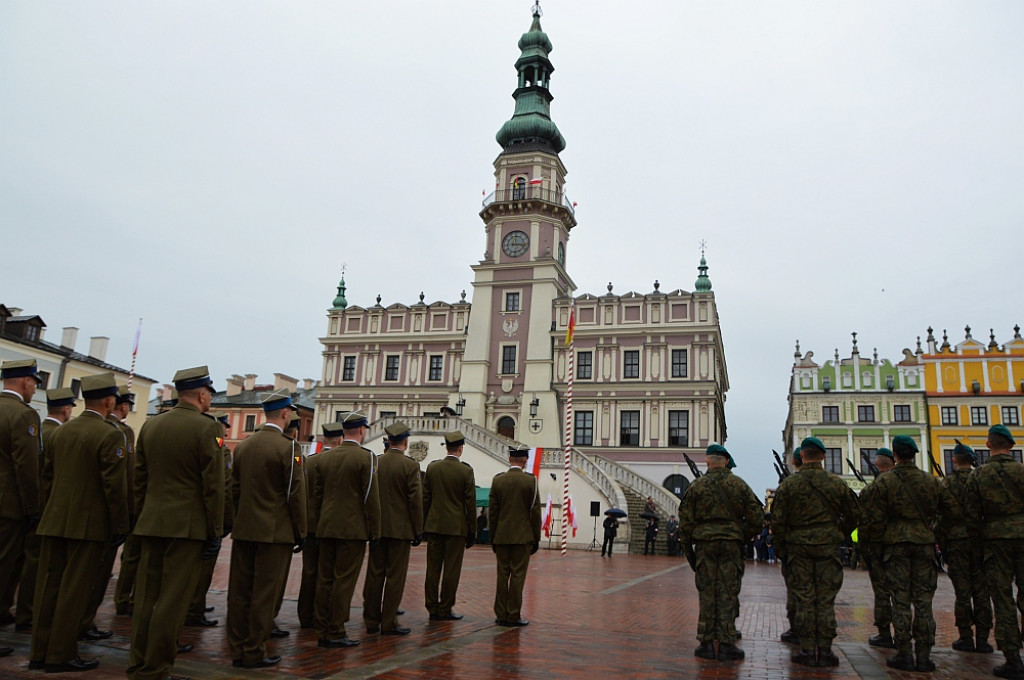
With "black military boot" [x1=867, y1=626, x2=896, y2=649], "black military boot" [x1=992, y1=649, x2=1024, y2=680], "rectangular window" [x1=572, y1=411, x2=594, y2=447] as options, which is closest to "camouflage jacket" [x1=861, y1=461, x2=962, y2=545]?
"black military boot" [x1=992, y1=649, x2=1024, y2=680]

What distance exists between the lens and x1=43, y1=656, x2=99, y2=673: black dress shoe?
5.73 m

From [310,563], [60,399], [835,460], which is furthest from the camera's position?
[835,460]

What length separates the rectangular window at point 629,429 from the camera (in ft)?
125

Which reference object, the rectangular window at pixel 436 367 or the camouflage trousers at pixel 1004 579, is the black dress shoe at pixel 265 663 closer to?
the camouflage trousers at pixel 1004 579

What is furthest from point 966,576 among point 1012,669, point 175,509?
point 175,509

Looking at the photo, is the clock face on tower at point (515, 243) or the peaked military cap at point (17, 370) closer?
the peaked military cap at point (17, 370)

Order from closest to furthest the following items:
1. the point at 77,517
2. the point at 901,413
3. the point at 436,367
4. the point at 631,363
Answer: the point at 77,517
the point at 631,363
the point at 436,367
the point at 901,413

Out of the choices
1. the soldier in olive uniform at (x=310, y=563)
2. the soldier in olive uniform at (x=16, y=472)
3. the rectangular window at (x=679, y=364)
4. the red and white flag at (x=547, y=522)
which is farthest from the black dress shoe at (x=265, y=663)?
the rectangular window at (x=679, y=364)

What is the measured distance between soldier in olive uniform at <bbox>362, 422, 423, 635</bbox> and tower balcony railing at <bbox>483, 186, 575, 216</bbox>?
33.9 metres

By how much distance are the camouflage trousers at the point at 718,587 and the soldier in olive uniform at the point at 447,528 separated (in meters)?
2.84

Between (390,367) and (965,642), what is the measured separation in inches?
1495

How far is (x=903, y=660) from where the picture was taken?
7176 millimetres

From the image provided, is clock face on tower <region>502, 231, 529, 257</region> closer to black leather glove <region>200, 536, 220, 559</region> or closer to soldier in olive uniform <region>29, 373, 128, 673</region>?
soldier in olive uniform <region>29, 373, 128, 673</region>

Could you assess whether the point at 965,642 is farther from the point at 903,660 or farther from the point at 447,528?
the point at 447,528
